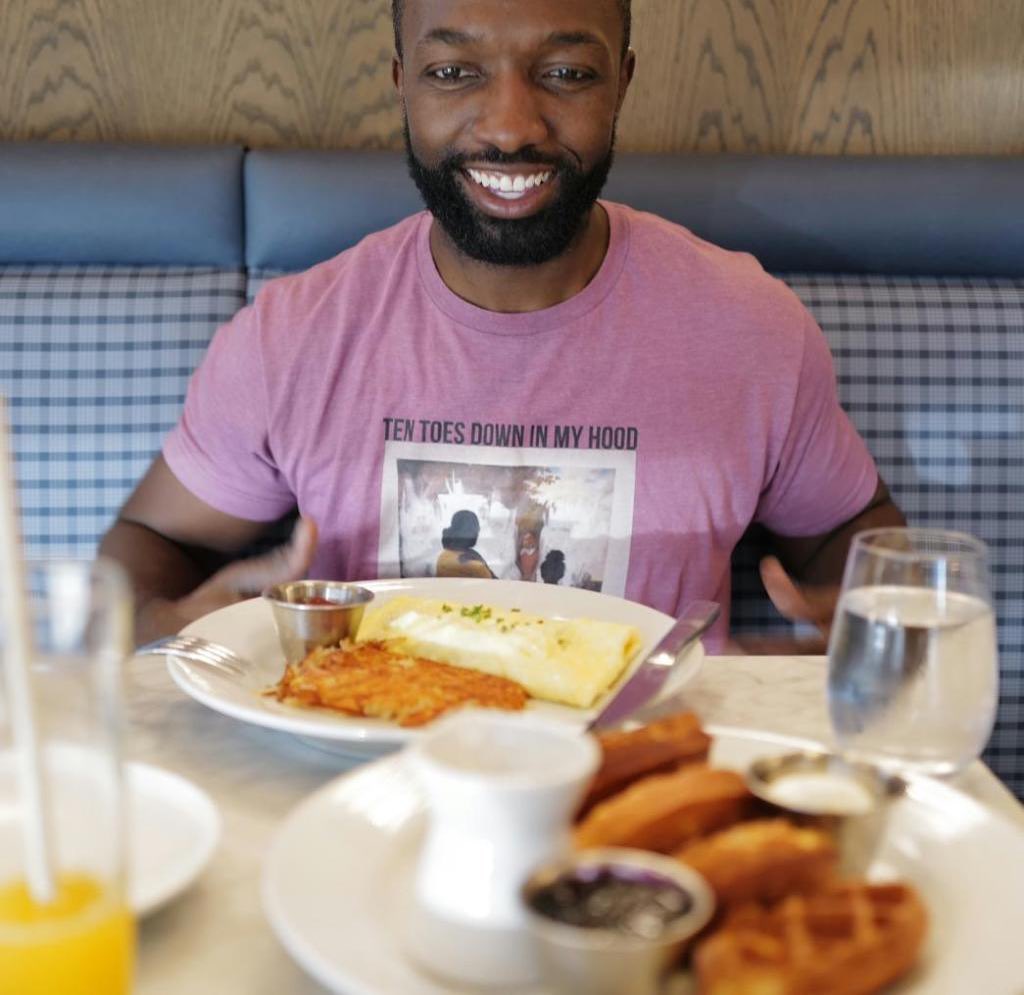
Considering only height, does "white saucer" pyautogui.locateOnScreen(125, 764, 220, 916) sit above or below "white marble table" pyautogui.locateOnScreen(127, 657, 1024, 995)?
above

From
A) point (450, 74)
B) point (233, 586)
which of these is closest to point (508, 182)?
point (450, 74)

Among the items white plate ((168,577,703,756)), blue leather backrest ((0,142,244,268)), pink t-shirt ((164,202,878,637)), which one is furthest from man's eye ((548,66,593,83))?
white plate ((168,577,703,756))

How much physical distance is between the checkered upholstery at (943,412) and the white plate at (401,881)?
1.21 meters

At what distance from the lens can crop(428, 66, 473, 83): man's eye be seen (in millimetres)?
1768

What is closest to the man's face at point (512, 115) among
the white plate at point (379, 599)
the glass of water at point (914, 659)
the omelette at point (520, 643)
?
the white plate at point (379, 599)

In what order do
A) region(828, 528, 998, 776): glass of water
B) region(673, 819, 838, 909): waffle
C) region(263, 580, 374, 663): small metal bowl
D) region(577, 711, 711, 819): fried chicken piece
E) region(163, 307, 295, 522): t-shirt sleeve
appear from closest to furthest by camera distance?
region(673, 819, 838, 909): waffle, region(577, 711, 711, 819): fried chicken piece, region(828, 528, 998, 776): glass of water, region(263, 580, 374, 663): small metal bowl, region(163, 307, 295, 522): t-shirt sleeve

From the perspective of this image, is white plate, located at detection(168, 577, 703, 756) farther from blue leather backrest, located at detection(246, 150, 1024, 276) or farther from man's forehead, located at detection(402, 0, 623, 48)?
blue leather backrest, located at detection(246, 150, 1024, 276)

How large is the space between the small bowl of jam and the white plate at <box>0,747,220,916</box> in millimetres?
204

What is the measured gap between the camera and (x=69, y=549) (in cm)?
207

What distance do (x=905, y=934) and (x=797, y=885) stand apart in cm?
6

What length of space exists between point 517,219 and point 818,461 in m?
0.51

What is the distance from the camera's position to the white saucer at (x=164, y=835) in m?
0.77

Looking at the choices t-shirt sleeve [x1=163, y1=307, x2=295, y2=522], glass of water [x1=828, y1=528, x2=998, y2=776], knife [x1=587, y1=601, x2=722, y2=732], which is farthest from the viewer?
t-shirt sleeve [x1=163, y1=307, x2=295, y2=522]

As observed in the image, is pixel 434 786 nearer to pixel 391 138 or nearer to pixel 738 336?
pixel 738 336
